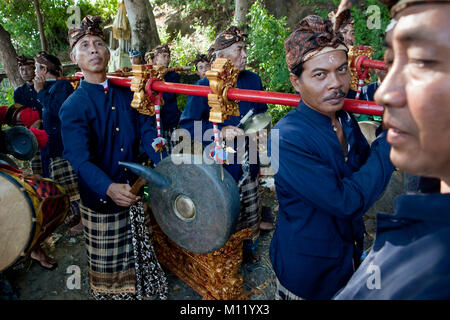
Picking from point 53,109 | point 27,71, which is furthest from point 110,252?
point 27,71

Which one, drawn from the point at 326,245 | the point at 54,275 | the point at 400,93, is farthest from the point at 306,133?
the point at 54,275

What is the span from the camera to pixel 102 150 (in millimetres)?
2371

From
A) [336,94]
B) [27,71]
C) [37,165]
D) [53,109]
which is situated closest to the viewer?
[336,94]

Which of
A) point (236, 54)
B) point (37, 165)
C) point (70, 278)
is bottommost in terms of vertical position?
point (70, 278)

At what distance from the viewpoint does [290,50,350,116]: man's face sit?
1392 millimetres

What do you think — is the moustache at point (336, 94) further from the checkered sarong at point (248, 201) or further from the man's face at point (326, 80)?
the checkered sarong at point (248, 201)

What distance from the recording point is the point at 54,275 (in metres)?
3.27

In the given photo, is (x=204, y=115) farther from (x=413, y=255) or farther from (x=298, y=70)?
(x=413, y=255)

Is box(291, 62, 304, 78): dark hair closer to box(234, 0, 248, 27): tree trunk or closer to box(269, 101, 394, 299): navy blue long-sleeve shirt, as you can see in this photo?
box(269, 101, 394, 299): navy blue long-sleeve shirt

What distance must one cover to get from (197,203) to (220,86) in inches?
26.4

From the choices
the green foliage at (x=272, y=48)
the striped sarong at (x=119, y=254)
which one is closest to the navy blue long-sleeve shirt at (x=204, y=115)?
the striped sarong at (x=119, y=254)

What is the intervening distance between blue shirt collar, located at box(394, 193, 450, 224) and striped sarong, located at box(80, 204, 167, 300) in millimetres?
2226

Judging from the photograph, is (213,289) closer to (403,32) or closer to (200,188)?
(200,188)

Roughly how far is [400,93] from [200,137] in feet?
7.11
